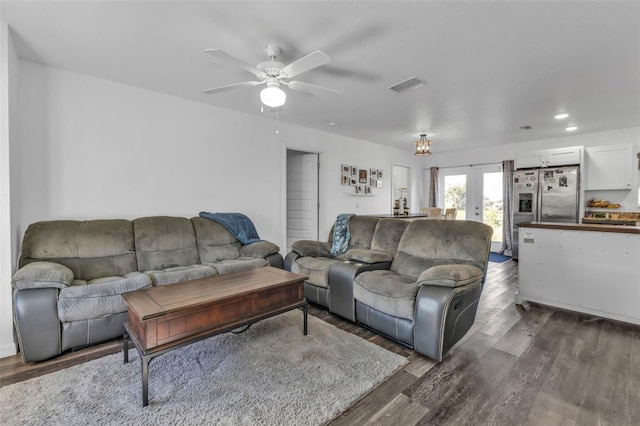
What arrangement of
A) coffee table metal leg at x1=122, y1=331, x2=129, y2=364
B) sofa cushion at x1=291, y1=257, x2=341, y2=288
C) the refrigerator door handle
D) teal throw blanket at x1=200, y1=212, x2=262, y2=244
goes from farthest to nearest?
the refrigerator door handle, teal throw blanket at x1=200, y1=212, x2=262, y2=244, sofa cushion at x1=291, y1=257, x2=341, y2=288, coffee table metal leg at x1=122, y1=331, x2=129, y2=364

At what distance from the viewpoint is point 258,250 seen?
3477mm

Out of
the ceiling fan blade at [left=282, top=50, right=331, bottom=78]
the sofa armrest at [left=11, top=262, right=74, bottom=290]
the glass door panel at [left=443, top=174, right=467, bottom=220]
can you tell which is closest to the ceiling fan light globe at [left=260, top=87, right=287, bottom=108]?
the ceiling fan blade at [left=282, top=50, right=331, bottom=78]

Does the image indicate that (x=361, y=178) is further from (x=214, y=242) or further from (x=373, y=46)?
(x=373, y=46)

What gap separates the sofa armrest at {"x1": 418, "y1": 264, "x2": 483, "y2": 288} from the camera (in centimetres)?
211

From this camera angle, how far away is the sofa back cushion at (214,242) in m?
3.46

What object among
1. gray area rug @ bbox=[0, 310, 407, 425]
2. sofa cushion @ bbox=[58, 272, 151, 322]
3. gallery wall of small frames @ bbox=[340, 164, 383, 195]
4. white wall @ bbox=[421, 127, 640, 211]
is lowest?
gray area rug @ bbox=[0, 310, 407, 425]

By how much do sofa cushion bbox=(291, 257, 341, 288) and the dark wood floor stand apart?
0.43 meters

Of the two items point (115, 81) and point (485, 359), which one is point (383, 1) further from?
point (115, 81)

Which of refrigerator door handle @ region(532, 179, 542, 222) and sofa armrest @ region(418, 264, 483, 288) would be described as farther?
refrigerator door handle @ region(532, 179, 542, 222)

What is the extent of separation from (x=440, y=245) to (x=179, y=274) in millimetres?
2504

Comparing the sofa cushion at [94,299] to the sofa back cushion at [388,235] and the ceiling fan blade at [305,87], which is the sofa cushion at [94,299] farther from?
the sofa back cushion at [388,235]

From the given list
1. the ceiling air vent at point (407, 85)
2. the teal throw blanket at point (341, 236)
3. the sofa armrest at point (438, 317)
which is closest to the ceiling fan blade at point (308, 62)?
the ceiling air vent at point (407, 85)

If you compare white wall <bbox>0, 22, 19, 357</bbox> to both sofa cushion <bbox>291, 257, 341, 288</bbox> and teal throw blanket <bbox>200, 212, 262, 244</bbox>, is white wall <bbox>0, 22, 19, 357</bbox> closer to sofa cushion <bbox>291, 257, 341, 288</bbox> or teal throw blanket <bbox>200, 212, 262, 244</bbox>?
teal throw blanket <bbox>200, 212, 262, 244</bbox>

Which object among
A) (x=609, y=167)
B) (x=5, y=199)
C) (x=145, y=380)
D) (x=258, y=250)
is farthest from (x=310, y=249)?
(x=609, y=167)
